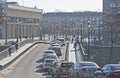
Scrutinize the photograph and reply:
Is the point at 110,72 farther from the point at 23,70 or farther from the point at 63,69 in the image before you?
the point at 23,70

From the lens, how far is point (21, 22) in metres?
142

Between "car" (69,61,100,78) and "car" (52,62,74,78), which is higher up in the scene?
"car" (69,61,100,78)

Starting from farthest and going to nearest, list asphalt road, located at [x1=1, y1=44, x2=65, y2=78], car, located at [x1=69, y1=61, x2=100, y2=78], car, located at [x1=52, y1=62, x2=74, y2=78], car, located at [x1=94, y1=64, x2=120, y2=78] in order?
asphalt road, located at [x1=1, y1=44, x2=65, y2=78] < car, located at [x1=52, y1=62, x2=74, y2=78] < car, located at [x1=69, y1=61, x2=100, y2=78] < car, located at [x1=94, y1=64, x2=120, y2=78]

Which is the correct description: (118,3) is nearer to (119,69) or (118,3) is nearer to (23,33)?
(23,33)

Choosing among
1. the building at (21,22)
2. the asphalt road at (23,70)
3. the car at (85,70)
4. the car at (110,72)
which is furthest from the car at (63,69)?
the building at (21,22)

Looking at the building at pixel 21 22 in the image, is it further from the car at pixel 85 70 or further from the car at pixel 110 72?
the car at pixel 110 72

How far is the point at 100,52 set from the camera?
3091 inches

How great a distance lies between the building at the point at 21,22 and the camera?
5089 inches

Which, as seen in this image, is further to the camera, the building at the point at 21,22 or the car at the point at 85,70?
the building at the point at 21,22

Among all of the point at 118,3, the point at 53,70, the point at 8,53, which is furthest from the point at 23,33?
the point at 53,70

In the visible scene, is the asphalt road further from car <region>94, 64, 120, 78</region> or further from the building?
the building

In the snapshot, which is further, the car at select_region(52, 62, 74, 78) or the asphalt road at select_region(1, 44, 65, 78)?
the asphalt road at select_region(1, 44, 65, 78)

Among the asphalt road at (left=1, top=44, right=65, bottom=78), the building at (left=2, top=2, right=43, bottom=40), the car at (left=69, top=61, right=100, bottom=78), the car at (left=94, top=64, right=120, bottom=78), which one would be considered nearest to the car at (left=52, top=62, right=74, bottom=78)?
the asphalt road at (left=1, top=44, right=65, bottom=78)

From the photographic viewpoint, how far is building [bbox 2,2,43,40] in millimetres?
129262
